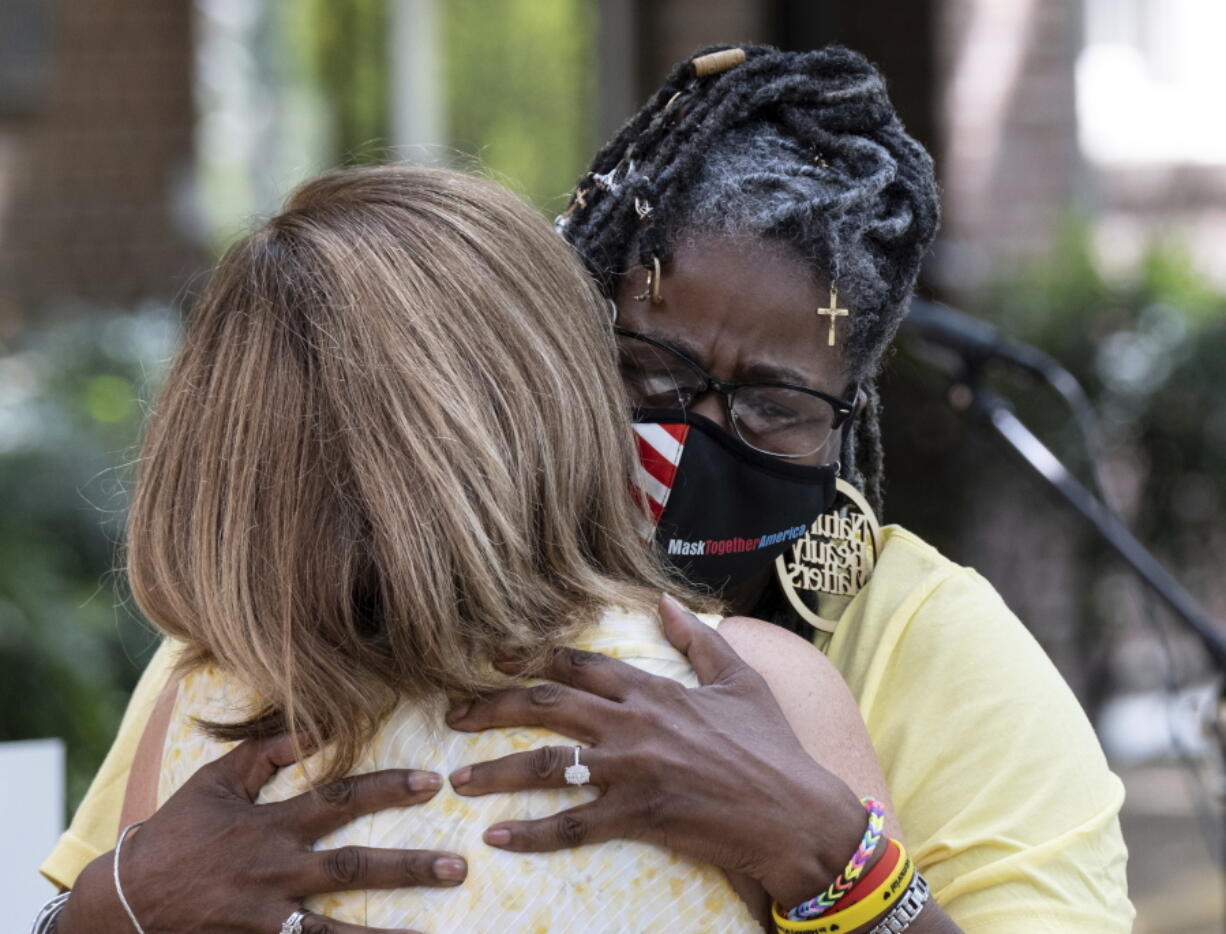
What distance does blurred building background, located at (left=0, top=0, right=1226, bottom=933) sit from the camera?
534cm

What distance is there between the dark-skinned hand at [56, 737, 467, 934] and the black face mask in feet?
1.59

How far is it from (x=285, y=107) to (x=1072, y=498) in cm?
567

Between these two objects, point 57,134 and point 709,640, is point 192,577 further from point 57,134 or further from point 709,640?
point 57,134

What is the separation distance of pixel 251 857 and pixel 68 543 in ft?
9.74

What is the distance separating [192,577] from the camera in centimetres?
149

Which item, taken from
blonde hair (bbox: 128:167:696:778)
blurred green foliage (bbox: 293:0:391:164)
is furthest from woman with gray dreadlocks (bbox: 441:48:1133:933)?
blurred green foliage (bbox: 293:0:391:164)

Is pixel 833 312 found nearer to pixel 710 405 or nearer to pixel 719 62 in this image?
pixel 710 405

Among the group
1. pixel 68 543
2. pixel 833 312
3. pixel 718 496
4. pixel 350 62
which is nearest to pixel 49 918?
pixel 718 496

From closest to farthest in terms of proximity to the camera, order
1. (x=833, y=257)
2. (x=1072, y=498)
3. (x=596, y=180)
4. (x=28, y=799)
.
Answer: (x=833, y=257) < (x=596, y=180) < (x=28, y=799) < (x=1072, y=498)

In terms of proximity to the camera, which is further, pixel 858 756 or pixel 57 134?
pixel 57 134

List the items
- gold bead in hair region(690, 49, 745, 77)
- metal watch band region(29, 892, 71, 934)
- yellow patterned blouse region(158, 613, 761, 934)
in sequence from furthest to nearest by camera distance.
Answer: gold bead in hair region(690, 49, 745, 77)
metal watch band region(29, 892, 71, 934)
yellow patterned blouse region(158, 613, 761, 934)

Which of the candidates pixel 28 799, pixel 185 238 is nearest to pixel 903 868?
pixel 28 799

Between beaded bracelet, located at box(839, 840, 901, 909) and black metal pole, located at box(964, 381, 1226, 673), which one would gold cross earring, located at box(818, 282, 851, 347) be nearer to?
beaded bracelet, located at box(839, 840, 901, 909)

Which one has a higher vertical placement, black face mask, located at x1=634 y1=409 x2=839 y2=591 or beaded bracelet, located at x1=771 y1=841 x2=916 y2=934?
black face mask, located at x1=634 y1=409 x2=839 y2=591
